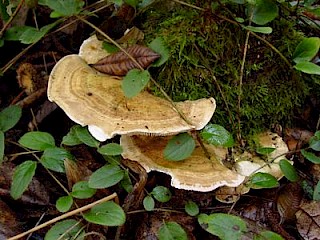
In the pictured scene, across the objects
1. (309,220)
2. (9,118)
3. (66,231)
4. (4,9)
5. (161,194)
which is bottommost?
(309,220)

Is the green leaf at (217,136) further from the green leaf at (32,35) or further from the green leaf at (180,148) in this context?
the green leaf at (32,35)

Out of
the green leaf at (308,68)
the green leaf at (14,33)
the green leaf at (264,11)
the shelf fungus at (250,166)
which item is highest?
the green leaf at (14,33)

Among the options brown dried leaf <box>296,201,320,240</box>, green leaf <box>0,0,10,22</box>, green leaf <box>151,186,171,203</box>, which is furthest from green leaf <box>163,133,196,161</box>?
green leaf <box>0,0,10,22</box>

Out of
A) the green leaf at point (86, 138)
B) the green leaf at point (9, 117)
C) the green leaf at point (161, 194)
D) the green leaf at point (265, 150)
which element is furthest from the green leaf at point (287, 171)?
the green leaf at point (9, 117)

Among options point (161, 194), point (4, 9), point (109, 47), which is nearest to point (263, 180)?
point (161, 194)

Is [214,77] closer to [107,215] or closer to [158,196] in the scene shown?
[158,196]

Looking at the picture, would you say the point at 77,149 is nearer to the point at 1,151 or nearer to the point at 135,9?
the point at 1,151

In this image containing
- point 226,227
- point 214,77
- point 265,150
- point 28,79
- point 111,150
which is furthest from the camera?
point 28,79

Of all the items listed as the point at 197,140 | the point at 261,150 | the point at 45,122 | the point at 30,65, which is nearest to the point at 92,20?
the point at 30,65
